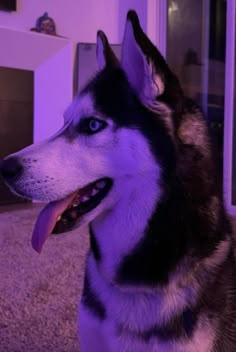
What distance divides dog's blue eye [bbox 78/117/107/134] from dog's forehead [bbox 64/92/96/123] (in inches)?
0.5

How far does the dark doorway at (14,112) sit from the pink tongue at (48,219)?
2.76 m

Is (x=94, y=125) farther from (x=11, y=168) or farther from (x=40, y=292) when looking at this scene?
(x=40, y=292)

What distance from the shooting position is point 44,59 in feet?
12.9

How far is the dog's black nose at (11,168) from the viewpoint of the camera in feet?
3.11

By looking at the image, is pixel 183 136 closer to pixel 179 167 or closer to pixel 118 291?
pixel 179 167

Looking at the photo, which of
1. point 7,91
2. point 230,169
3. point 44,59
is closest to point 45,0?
point 44,59

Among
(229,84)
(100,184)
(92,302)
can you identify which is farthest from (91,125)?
(229,84)

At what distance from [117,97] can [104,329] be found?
0.51m

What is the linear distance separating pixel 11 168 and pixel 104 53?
1.29 feet

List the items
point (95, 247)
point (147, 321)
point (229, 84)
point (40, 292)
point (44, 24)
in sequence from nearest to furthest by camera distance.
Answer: point (147, 321) < point (95, 247) < point (40, 292) < point (229, 84) < point (44, 24)

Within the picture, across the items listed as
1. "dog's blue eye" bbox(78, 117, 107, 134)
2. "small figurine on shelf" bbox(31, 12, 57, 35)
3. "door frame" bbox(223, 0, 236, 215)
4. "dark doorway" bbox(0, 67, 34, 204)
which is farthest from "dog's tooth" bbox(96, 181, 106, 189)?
"small figurine on shelf" bbox(31, 12, 57, 35)

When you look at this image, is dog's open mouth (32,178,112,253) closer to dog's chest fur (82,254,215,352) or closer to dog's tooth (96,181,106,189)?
dog's tooth (96,181,106,189)

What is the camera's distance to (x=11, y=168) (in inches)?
37.5

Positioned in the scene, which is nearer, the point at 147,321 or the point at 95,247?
the point at 147,321
